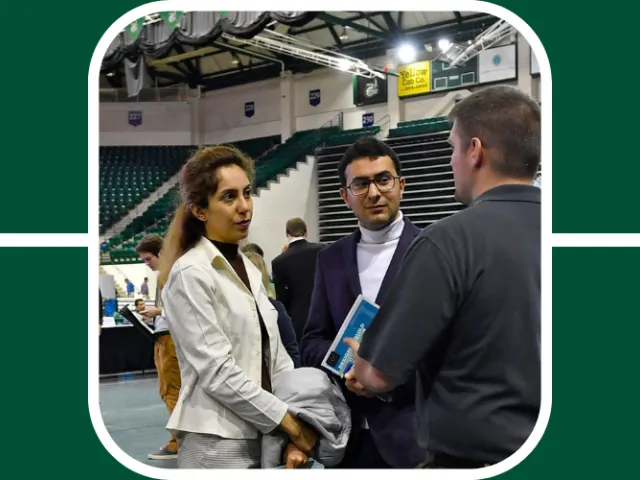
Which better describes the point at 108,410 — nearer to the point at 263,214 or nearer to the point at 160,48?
the point at 263,214

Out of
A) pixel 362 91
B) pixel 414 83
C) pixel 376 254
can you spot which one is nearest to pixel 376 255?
pixel 376 254

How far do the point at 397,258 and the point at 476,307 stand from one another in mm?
197

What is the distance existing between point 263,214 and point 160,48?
1.04 ft

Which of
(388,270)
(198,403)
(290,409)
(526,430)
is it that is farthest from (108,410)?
(526,430)

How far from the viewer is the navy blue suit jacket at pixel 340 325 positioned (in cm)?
96

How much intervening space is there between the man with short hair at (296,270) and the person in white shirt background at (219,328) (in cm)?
31

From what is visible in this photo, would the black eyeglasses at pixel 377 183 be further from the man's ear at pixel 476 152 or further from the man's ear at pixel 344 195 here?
the man's ear at pixel 476 152

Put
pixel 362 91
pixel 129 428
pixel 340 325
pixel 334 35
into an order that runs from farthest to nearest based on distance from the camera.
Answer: pixel 362 91, pixel 334 35, pixel 129 428, pixel 340 325

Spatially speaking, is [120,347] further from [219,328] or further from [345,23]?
[345,23]

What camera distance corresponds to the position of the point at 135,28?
3.27 ft

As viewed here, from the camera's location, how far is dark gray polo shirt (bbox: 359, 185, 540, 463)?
791mm

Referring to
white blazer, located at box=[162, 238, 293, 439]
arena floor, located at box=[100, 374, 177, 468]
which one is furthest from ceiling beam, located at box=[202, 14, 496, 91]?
arena floor, located at box=[100, 374, 177, 468]

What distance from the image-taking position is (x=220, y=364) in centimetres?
90
